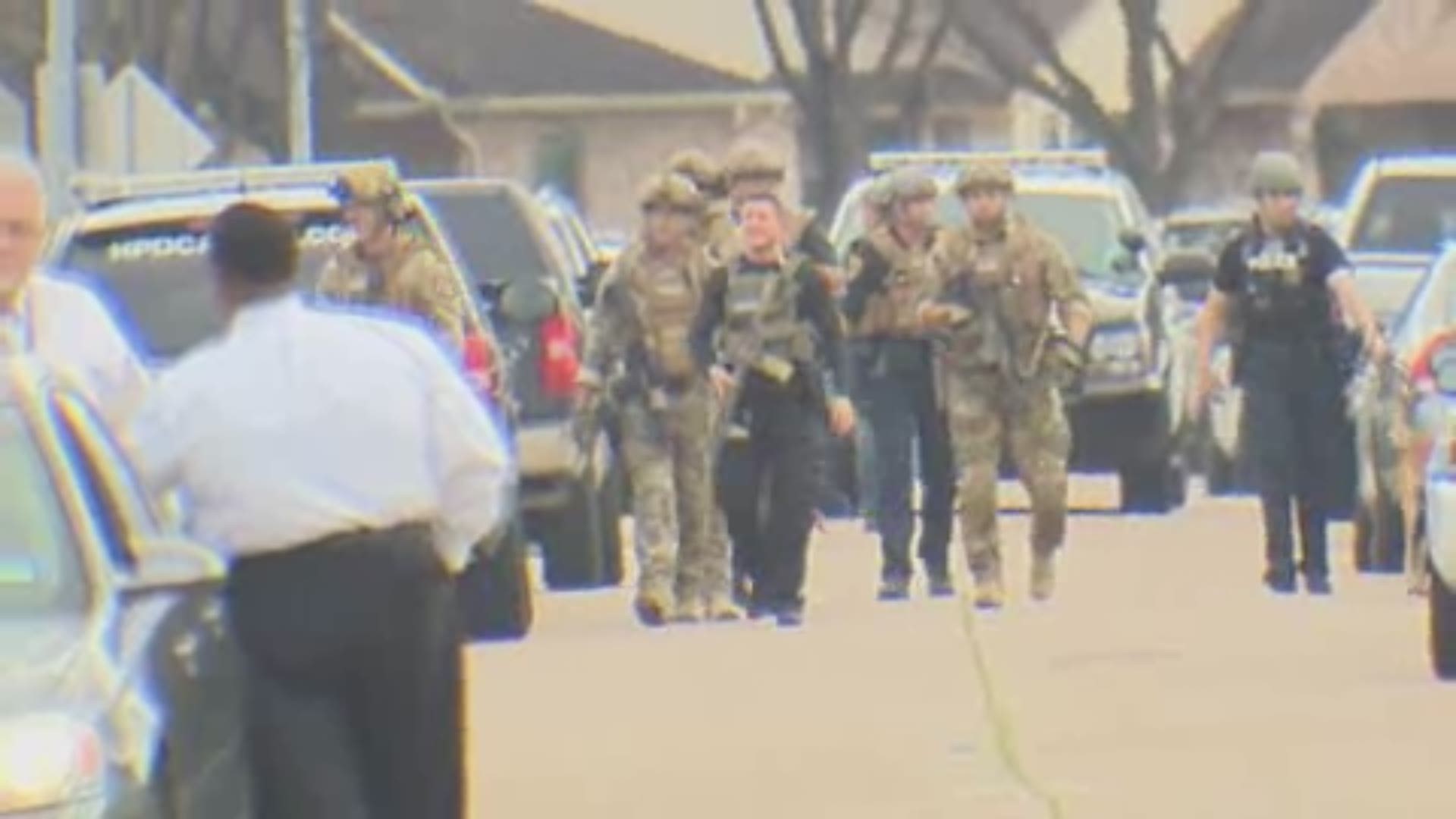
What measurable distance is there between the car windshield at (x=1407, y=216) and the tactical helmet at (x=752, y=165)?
9054 mm

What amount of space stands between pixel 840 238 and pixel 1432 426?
1177 centimetres

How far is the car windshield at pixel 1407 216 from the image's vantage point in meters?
28.7

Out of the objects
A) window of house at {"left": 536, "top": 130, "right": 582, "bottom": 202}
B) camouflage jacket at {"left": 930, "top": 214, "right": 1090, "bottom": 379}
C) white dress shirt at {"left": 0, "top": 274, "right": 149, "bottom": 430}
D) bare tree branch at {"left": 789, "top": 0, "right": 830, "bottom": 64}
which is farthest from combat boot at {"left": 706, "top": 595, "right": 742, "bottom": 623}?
window of house at {"left": 536, "top": 130, "right": 582, "bottom": 202}

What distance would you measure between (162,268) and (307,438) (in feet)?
30.4

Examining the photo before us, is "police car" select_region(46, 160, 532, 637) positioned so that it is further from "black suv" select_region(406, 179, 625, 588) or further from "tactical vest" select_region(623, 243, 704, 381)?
"black suv" select_region(406, 179, 625, 588)

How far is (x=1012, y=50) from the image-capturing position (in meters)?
67.1

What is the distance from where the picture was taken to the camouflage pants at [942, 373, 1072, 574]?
20.3 meters

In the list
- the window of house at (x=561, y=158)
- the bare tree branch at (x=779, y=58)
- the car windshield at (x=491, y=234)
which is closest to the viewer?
the car windshield at (x=491, y=234)

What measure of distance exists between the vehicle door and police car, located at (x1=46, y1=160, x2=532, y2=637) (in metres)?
8.46

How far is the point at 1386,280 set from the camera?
88.6 ft

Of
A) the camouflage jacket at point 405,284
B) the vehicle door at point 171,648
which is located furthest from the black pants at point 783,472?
the vehicle door at point 171,648

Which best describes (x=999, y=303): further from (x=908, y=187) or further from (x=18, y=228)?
(x=18, y=228)

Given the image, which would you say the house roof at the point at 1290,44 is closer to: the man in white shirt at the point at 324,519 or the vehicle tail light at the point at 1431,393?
the vehicle tail light at the point at 1431,393

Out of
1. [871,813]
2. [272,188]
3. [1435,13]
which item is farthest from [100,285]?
[1435,13]
